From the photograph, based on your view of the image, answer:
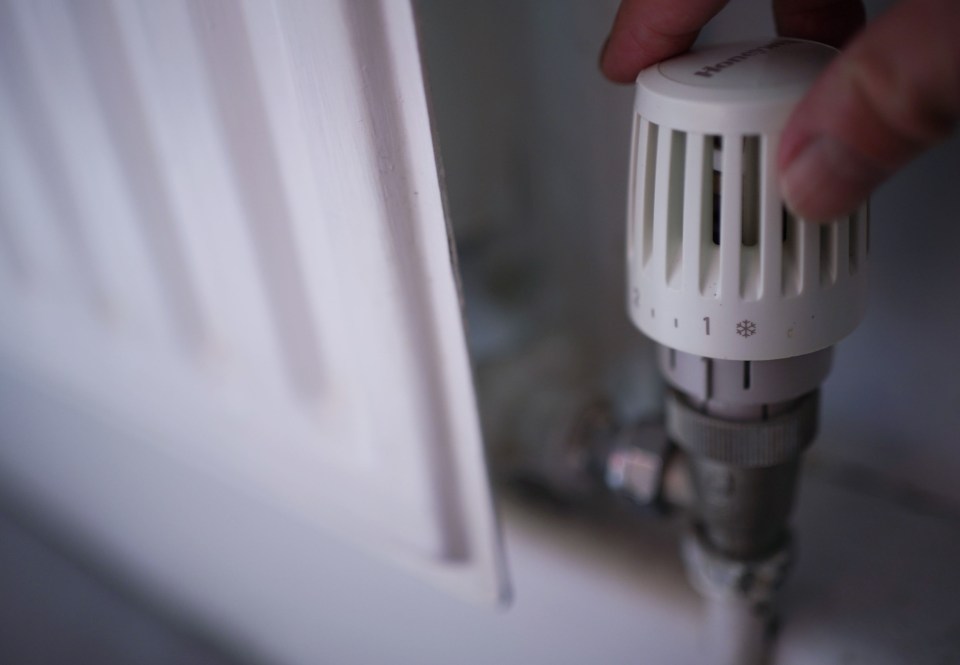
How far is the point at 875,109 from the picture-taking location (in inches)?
5.9

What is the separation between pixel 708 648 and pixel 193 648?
23 centimetres

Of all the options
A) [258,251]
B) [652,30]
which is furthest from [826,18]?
[258,251]

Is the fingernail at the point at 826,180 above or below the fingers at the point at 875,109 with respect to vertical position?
below

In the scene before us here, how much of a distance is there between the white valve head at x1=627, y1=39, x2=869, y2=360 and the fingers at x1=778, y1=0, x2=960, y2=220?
0.5 inches

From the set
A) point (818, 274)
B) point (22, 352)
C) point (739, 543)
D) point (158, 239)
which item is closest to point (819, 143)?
point (818, 274)

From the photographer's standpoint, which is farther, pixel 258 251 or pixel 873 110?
pixel 258 251

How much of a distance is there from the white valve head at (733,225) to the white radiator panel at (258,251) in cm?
5

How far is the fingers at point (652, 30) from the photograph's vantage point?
0.68ft

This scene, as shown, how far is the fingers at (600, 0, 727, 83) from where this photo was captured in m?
0.21

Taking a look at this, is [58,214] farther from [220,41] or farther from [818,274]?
[818,274]

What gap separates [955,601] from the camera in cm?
27

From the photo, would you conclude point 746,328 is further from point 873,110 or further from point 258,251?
point 258,251

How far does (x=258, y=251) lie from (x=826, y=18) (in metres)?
0.19

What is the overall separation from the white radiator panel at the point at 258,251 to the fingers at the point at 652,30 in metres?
0.06
